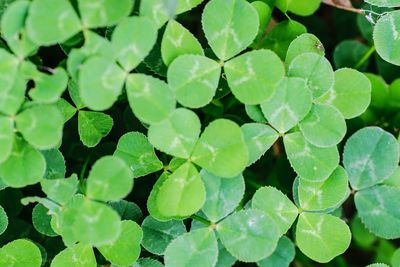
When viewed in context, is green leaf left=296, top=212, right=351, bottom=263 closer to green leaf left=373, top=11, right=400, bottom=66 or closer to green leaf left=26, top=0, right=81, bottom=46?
green leaf left=373, top=11, right=400, bottom=66

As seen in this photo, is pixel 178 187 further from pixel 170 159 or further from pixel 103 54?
pixel 103 54

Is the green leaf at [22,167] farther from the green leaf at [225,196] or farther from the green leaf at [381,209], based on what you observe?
the green leaf at [381,209]

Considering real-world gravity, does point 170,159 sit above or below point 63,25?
below

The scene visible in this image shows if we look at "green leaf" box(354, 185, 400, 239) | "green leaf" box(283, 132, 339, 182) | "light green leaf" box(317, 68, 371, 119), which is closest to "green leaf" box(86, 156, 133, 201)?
"green leaf" box(283, 132, 339, 182)

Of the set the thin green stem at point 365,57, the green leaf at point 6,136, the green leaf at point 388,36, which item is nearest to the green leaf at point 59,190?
the green leaf at point 6,136

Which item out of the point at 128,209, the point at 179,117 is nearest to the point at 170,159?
the point at 128,209

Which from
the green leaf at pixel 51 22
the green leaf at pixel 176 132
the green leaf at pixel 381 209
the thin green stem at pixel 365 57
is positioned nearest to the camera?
the green leaf at pixel 51 22
